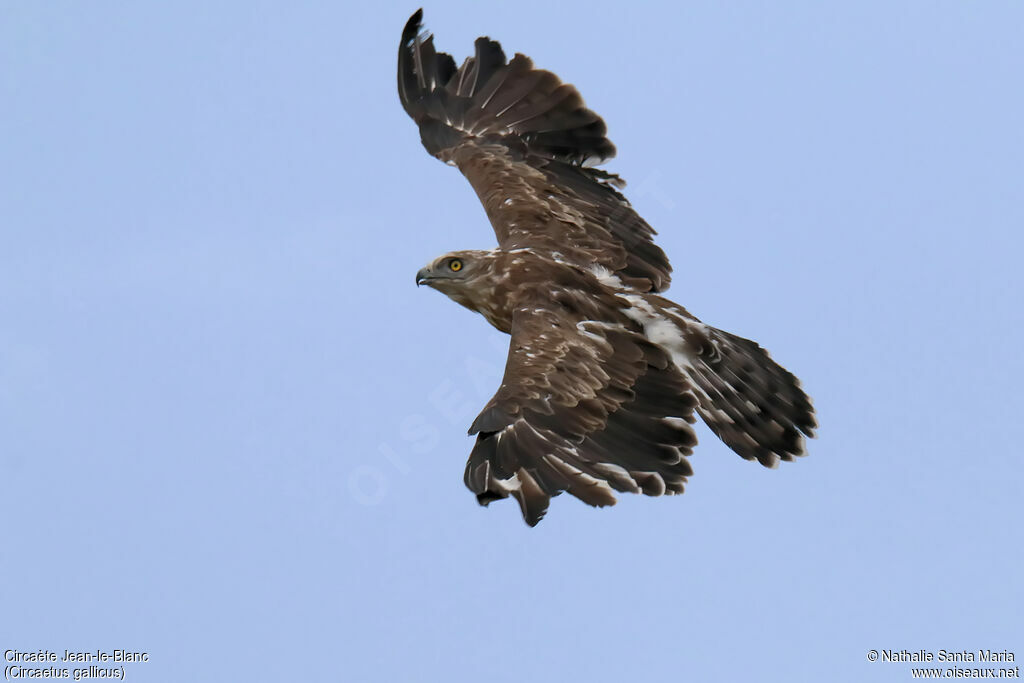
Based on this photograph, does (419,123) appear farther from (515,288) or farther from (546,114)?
(515,288)

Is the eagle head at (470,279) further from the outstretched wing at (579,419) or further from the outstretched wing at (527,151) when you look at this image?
the outstretched wing at (579,419)

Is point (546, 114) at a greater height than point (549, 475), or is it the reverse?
point (546, 114)

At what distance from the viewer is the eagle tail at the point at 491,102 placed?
13.6m

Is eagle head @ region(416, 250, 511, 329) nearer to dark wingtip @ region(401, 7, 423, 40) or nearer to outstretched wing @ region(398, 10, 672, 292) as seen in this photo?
outstretched wing @ region(398, 10, 672, 292)

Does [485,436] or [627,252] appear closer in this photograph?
[485,436]

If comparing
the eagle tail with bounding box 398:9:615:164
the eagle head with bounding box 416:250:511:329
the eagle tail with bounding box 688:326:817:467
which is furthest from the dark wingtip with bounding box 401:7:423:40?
the eagle tail with bounding box 688:326:817:467

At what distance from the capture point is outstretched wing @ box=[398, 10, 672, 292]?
41.5ft

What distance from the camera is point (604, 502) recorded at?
9.62 m

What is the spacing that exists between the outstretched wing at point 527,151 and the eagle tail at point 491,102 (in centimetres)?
1

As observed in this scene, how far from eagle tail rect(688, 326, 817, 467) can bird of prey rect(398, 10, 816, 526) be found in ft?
0.04

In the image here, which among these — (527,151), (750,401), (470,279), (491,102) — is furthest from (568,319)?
(491,102)

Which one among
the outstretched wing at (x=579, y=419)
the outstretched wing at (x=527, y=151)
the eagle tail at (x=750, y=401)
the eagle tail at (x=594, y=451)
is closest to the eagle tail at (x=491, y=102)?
the outstretched wing at (x=527, y=151)

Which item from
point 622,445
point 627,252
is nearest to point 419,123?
point 627,252

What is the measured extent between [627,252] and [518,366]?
2324 mm
